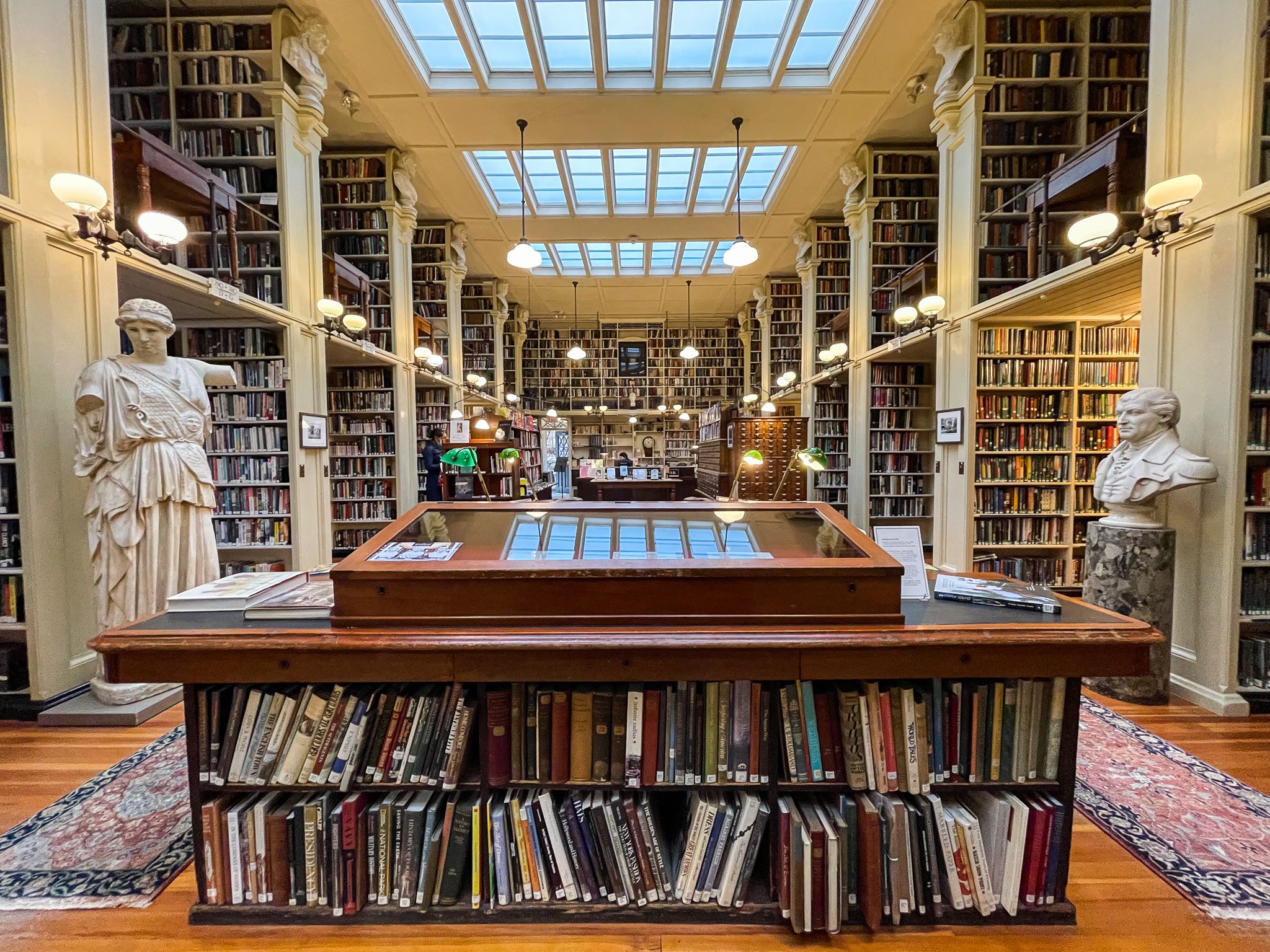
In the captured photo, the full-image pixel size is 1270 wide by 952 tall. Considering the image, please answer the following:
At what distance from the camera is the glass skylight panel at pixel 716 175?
6.76 m

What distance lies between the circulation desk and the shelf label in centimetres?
307

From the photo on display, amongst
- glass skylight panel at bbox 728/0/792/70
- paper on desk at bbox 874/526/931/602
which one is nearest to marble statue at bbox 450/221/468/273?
glass skylight panel at bbox 728/0/792/70

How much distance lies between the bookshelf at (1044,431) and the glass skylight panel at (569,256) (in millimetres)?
6638

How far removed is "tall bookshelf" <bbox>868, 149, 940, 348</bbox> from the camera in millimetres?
6582

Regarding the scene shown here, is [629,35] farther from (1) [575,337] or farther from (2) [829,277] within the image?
(1) [575,337]

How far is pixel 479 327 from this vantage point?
1112 cm

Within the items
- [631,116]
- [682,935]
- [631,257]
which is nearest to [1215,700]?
[682,935]

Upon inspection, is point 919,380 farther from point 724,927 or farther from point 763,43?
point 724,927

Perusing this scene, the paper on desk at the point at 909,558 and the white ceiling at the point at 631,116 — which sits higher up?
the white ceiling at the point at 631,116

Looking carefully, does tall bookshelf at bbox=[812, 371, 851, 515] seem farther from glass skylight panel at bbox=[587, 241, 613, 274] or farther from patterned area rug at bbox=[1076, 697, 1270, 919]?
patterned area rug at bbox=[1076, 697, 1270, 919]

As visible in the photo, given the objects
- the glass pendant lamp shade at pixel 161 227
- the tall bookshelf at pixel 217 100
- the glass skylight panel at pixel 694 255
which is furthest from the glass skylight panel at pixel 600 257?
the glass pendant lamp shade at pixel 161 227

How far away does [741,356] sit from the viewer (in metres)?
14.1

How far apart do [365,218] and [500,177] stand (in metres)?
1.83

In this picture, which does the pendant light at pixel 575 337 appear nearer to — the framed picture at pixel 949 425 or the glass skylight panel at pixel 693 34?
the glass skylight panel at pixel 693 34
